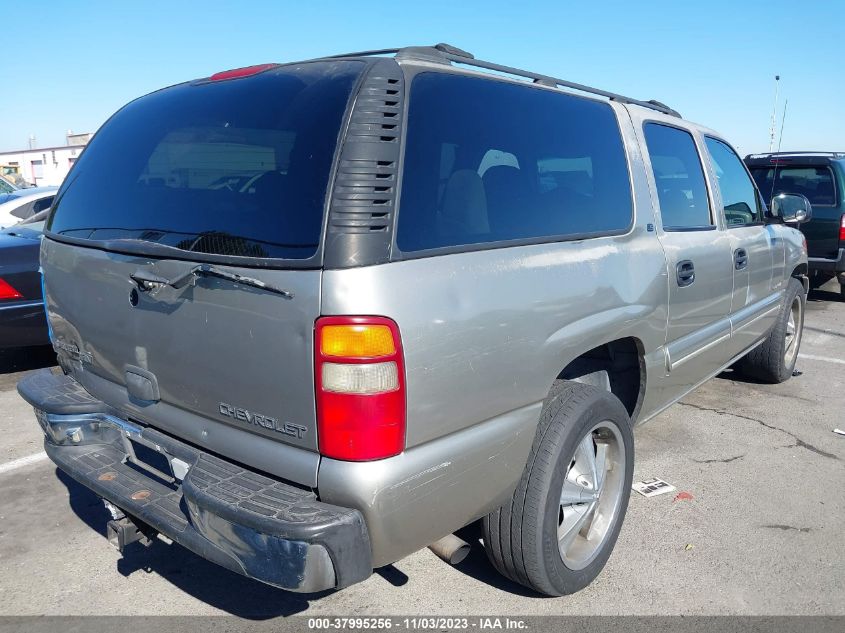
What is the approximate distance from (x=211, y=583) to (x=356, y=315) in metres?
1.66

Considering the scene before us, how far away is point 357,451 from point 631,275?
1.55 m

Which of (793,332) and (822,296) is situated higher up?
(793,332)

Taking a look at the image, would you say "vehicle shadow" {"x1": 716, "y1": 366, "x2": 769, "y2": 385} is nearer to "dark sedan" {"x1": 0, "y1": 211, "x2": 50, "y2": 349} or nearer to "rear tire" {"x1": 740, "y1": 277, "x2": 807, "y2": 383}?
"rear tire" {"x1": 740, "y1": 277, "x2": 807, "y2": 383}

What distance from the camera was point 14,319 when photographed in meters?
5.10

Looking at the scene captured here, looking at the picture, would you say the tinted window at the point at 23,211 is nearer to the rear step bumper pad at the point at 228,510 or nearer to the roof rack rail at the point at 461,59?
Answer: the rear step bumper pad at the point at 228,510

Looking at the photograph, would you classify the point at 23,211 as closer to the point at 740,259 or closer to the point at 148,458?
the point at 148,458

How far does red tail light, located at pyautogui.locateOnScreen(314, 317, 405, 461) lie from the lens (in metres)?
1.84

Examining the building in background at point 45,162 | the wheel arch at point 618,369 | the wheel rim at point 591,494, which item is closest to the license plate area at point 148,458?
the wheel rim at point 591,494

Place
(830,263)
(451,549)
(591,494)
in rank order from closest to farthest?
(451,549) < (591,494) < (830,263)

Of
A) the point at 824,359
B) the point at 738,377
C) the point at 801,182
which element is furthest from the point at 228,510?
the point at 801,182

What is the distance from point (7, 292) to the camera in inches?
199

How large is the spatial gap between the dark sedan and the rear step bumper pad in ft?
9.86

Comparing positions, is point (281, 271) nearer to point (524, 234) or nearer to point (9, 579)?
point (524, 234)

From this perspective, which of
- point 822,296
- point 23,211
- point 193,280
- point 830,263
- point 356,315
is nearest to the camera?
point 356,315
